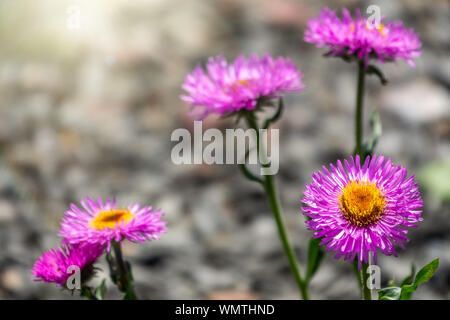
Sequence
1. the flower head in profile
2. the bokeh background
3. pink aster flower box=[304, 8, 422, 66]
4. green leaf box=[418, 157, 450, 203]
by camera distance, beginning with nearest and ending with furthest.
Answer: the flower head in profile < pink aster flower box=[304, 8, 422, 66] < the bokeh background < green leaf box=[418, 157, 450, 203]

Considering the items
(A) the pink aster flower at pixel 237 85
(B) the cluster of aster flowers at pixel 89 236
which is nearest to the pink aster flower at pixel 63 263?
(B) the cluster of aster flowers at pixel 89 236

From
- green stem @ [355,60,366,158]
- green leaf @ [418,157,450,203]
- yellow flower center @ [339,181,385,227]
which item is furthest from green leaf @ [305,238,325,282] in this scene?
green leaf @ [418,157,450,203]

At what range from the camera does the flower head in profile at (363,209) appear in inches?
29.7

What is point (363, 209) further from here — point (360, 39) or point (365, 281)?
point (360, 39)

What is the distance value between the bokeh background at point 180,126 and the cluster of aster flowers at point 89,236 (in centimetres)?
71

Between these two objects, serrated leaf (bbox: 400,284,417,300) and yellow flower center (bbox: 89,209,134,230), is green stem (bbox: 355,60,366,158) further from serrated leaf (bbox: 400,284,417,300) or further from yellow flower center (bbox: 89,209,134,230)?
yellow flower center (bbox: 89,209,134,230)

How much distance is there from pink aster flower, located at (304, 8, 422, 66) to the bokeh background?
28.0 inches

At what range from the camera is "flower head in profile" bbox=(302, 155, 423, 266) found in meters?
0.75

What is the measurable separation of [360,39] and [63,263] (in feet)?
1.92

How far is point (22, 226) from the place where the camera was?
5.84 ft

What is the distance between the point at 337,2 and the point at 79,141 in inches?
46.1

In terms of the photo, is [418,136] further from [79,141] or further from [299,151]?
[79,141]

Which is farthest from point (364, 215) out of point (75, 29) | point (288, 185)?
point (75, 29)

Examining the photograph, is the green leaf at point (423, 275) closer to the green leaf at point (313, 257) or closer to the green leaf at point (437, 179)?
the green leaf at point (313, 257)
